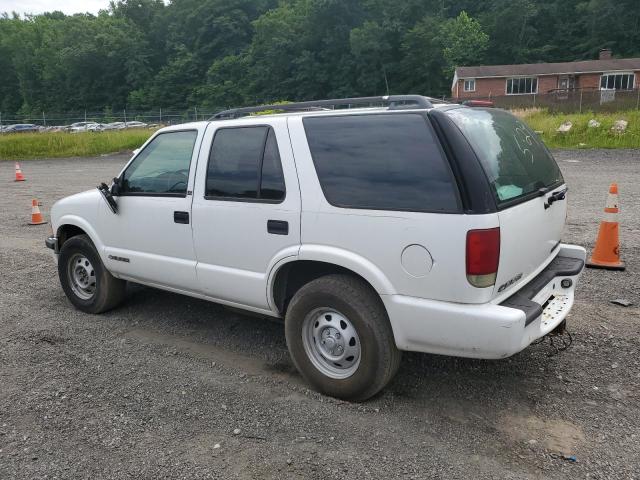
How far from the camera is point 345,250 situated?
139 inches

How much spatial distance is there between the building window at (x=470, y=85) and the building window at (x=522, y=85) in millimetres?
3516

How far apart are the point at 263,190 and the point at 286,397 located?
148 cm

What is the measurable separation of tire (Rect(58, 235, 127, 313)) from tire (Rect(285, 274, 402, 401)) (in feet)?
7.90

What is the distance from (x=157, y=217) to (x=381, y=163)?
7.12 ft

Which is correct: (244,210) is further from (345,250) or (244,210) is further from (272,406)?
(272,406)

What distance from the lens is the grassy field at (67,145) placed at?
27.6m

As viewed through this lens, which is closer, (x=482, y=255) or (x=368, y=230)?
(x=482, y=255)

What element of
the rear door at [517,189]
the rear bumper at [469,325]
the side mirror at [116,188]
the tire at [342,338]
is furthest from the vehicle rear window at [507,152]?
the side mirror at [116,188]

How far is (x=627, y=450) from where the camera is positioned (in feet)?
10.1

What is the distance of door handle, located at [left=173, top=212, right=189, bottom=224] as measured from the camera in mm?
4434

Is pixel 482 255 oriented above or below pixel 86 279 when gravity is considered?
above

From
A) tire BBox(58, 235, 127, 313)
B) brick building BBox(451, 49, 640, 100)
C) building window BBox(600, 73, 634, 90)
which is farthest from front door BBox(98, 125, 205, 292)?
building window BBox(600, 73, 634, 90)

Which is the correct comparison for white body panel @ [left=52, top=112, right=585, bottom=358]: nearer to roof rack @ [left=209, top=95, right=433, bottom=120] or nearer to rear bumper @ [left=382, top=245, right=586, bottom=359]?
rear bumper @ [left=382, top=245, right=586, bottom=359]

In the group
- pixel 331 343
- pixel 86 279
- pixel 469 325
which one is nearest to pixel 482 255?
pixel 469 325
